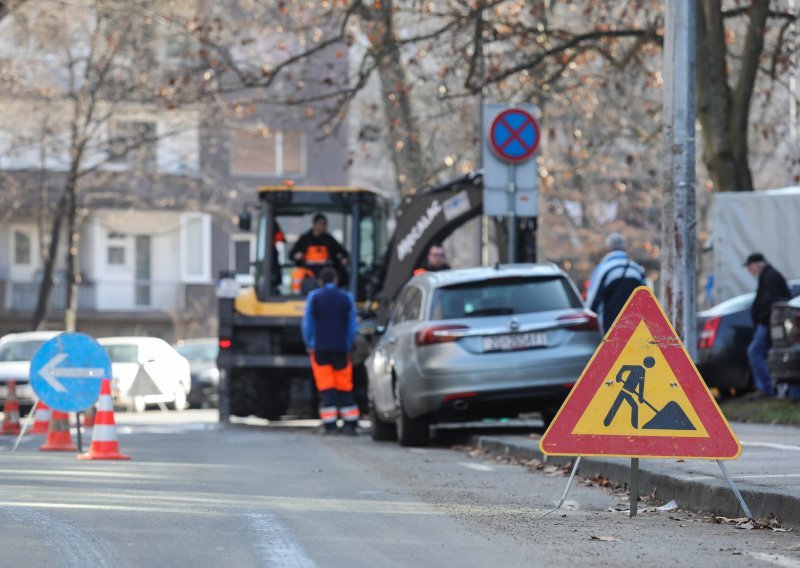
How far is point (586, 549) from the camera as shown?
27.5 feet

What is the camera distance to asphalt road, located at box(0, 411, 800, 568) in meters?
8.04

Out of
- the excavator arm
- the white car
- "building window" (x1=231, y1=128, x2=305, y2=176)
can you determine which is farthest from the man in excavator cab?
"building window" (x1=231, y1=128, x2=305, y2=176)

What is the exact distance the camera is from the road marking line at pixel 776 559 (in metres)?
7.82

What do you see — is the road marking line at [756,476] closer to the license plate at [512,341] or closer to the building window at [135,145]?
the license plate at [512,341]

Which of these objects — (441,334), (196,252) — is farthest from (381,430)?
(196,252)

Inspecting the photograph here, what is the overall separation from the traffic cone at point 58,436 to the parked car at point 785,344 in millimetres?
7337

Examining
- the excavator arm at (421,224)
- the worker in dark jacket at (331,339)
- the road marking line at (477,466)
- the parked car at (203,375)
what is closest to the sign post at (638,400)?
the road marking line at (477,466)

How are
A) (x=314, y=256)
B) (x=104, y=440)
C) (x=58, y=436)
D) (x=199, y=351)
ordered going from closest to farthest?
1. (x=104, y=440)
2. (x=58, y=436)
3. (x=314, y=256)
4. (x=199, y=351)

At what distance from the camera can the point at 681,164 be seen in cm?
1434

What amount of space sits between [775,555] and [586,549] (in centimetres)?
85

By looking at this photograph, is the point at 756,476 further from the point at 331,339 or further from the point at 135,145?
the point at 135,145

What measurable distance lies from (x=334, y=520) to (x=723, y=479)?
2468 mm

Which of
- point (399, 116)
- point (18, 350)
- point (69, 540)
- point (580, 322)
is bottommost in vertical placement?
point (18, 350)

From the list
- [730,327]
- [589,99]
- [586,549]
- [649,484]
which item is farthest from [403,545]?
[589,99]
